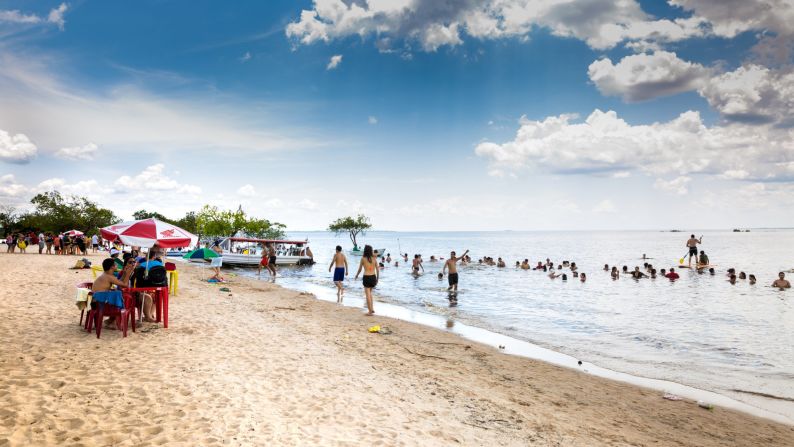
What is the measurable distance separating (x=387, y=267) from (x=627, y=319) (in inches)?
1010

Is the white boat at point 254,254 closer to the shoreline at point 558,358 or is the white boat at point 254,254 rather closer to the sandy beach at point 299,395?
the shoreline at point 558,358

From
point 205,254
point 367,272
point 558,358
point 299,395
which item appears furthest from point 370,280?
point 205,254

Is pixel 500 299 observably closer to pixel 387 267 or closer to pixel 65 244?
pixel 387 267

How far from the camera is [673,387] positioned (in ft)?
28.7

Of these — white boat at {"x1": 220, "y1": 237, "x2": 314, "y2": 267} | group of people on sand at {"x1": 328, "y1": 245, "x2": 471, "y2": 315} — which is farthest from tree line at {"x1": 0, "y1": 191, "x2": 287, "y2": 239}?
group of people on sand at {"x1": 328, "y1": 245, "x2": 471, "y2": 315}

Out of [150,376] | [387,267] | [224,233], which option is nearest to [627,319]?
[150,376]

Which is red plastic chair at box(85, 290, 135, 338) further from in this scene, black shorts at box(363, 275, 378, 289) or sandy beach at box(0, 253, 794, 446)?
black shorts at box(363, 275, 378, 289)

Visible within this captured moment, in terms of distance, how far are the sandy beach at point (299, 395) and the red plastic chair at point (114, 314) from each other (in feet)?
0.83

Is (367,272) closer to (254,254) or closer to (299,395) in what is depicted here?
(299,395)

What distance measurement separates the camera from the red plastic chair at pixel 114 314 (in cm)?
833

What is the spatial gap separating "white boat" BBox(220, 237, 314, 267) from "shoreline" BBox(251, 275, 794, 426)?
21560mm

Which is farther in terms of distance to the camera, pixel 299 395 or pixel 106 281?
pixel 106 281

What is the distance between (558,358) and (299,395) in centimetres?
713

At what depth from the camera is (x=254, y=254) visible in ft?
127
